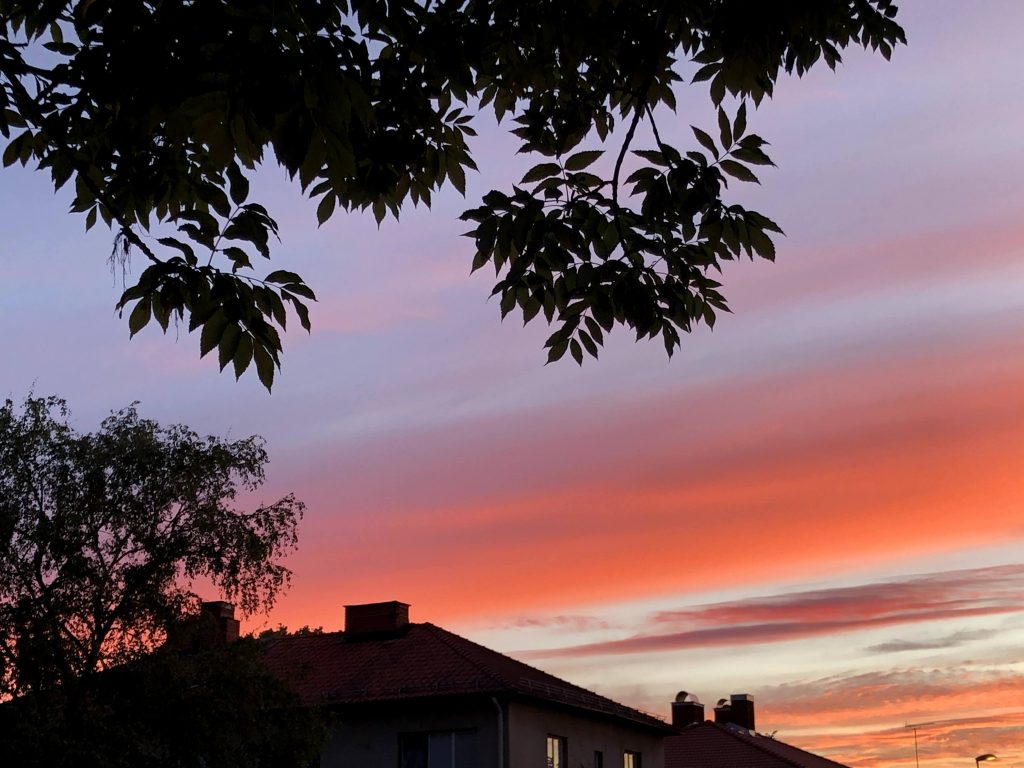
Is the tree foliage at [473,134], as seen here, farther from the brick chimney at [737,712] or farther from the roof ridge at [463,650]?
the brick chimney at [737,712]

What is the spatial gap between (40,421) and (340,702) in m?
12.6

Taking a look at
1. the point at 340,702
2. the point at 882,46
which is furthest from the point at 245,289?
the point at 340,702

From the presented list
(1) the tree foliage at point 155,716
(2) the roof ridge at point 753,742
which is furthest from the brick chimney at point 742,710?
(1) the tree foliage at point 155,716

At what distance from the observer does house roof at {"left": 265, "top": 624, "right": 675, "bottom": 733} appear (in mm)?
33219

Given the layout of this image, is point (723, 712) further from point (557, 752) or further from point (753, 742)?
point (557, 752)

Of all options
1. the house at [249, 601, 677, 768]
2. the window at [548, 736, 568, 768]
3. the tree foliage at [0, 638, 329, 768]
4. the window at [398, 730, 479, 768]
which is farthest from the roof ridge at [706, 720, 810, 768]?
the tree foliage at [0, 638, 329, 768]

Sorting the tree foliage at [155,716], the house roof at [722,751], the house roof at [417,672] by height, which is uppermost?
the house roof at [417,672]

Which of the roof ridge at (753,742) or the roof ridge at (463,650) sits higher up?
the roof ridge at (463,650)

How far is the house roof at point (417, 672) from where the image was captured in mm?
33219

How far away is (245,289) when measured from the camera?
20.6 feet

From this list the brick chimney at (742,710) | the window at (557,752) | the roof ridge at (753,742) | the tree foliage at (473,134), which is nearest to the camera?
the tree foliage at (473,134)

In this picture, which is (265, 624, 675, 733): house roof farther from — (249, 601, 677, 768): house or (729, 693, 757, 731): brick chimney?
(729, 693, 757, 731): brick chimney

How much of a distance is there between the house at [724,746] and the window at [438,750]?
14.8 m

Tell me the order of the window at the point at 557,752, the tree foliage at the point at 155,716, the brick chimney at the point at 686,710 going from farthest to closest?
the brick chimney at the point at 686,710 → the window at the point at 557,752 → the tree foliage at the point at 155,716
